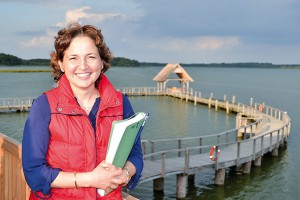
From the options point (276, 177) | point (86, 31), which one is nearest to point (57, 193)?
point (86, 31)

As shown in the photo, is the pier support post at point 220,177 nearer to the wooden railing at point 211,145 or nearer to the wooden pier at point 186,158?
the wooden pier at point 186,158

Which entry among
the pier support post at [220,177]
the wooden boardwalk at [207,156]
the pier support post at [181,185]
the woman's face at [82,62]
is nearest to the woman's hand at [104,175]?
the woman's face at [82,62]

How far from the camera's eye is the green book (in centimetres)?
217

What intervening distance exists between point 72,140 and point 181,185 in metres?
12.2

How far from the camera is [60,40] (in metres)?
2.48

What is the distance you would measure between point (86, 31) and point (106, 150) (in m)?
0.83

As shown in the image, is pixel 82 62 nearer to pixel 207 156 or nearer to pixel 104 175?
pixel 104 175

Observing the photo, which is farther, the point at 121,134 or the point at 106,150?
the point at 106,150

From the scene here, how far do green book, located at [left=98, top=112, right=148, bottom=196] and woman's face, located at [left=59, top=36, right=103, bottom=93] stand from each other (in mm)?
502

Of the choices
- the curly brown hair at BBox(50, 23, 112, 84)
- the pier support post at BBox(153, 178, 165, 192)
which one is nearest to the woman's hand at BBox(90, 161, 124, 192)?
the curly brown hair at BBox(50, 23, 112, 84)

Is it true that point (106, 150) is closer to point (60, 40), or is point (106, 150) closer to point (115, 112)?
point (115, 112)

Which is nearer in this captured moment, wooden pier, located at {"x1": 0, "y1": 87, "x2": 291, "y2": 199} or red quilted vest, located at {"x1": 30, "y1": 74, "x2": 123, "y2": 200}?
red quilted vest, located at {"x1": 30, "y1": 74, "x2": 123, "y2": 200}

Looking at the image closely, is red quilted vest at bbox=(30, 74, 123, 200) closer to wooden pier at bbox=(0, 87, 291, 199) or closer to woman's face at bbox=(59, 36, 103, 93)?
woman's face at bbox=(59, 36, 103, 93)

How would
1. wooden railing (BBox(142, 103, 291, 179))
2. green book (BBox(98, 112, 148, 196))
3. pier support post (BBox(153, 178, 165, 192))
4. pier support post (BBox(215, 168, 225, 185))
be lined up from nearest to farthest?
green book (BBox(98, 112, 148, 196)), wooden railing (BBox(142, 103, 291, 179)), pier support post (BBox(153, 178, 165, 192)), pier support post (BBox(215, 168, 225, 185))
